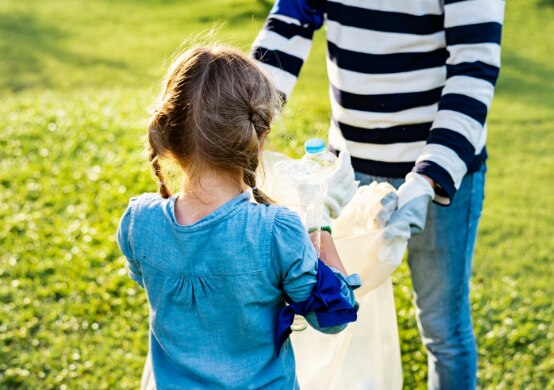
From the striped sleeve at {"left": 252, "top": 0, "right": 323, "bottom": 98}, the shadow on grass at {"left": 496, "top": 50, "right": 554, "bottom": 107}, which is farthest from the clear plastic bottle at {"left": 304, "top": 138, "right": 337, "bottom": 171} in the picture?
the shadow on grass at {"left": 496, "top": 50, "right": 554, "bottom": 107}

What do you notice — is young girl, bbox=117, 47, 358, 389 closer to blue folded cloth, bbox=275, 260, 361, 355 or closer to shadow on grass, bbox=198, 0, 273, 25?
blue folded cloth, bbox=275, 260, 361, 355

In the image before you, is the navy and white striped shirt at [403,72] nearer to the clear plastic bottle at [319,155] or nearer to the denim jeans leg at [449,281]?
the denim jeans leg at [449,281]

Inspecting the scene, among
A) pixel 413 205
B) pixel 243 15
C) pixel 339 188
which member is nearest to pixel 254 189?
pixel 339 188

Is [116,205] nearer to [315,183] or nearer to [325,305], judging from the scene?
[315,183]

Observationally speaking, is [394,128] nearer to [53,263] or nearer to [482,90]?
[482,90]

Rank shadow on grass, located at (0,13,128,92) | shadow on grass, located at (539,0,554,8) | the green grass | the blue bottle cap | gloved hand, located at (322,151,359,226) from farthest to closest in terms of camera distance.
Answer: shadow on grass, located at (539,0,554,8)
shadow on grass, located at (0,13,128,92)
the green grass
gloved hand, located at (322,151,359,226)
the blue bottle cap

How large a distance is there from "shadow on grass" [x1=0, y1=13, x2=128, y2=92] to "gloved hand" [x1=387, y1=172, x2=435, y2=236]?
6.36 meters

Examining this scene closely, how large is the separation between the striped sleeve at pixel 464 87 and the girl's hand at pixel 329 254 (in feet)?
1.29

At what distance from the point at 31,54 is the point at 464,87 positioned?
743cm

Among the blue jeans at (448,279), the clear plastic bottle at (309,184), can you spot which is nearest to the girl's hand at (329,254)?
the clear plastic bottle at (309,184)

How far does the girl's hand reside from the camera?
169 centimetres

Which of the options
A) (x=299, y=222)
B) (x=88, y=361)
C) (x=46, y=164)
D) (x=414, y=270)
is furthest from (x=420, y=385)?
(x=46, y=164)

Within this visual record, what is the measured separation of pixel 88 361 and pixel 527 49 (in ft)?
17.4

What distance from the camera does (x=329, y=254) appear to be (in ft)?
5.58
